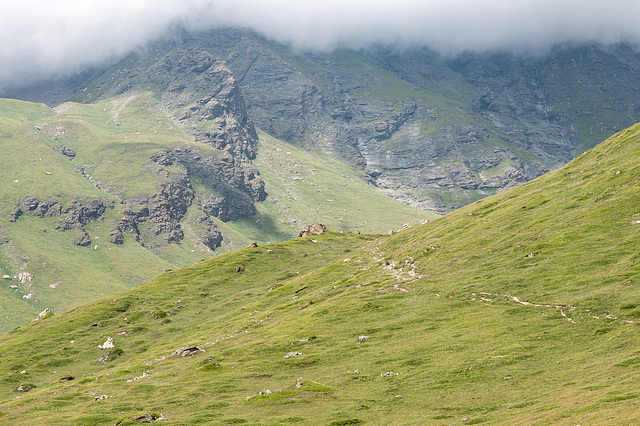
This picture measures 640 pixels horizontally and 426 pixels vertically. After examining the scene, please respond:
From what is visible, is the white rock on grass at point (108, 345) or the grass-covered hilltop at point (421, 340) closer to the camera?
the grass-covered hilltop at point (421, 340)

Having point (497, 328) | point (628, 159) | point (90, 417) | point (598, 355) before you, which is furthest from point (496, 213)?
point (90, 417)

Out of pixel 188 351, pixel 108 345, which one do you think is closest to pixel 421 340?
pixel 188 351

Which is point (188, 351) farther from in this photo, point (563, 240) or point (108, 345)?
point (563, 240)

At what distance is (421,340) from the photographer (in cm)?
7450

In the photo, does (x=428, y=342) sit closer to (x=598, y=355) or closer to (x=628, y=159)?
(x=598, y=355)

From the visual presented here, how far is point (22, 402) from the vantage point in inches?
3076

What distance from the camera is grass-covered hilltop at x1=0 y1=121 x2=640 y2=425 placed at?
5191 centimetres

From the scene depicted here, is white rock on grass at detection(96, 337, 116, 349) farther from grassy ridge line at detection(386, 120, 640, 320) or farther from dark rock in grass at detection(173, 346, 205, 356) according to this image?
grassy ridge line at detection(386, 120, 640, 320)

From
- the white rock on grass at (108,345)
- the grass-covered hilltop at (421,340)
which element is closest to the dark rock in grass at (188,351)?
the grass-covered hilltop at (421,340)

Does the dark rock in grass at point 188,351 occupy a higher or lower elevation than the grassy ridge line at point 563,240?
lower

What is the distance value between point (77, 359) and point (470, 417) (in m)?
104

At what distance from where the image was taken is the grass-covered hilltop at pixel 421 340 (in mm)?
51906

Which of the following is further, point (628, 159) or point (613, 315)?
point (628, 159)

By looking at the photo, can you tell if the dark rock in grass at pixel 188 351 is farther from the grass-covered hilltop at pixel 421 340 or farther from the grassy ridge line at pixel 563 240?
the grassy ridge line at pixel 563 240
